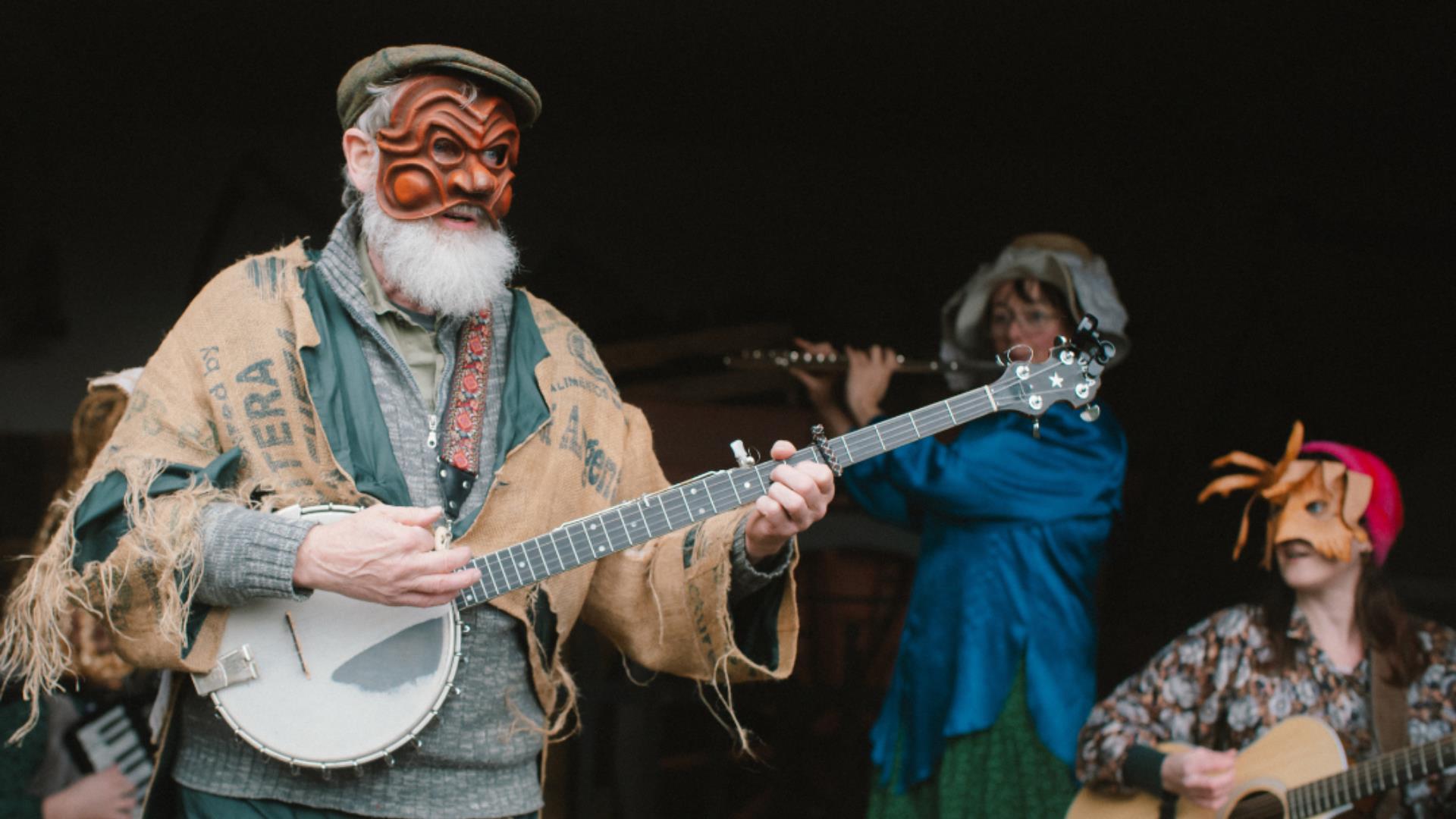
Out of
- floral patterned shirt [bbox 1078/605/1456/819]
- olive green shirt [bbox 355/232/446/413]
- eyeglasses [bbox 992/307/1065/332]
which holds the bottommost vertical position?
floral patterned shirt [bbox 1078/605/1456/819]

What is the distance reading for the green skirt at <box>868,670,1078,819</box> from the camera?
3266 mm

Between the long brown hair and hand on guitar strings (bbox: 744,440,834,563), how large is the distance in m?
1.69

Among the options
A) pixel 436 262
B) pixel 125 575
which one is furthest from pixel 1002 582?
pixel 125 575

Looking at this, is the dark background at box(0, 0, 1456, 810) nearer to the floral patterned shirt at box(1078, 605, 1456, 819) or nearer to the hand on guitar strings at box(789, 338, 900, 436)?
the hand on guitar strings at box(789, 338, 900, 436)

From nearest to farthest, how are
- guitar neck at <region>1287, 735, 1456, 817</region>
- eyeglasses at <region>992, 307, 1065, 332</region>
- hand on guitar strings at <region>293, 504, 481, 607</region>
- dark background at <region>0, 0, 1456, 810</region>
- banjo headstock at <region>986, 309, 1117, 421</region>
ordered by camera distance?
1. hand on guitar strings at <region>293, 504, 481, 607</region>
2. banjo headstock at <region>986, 309, 1117, 421</region>
3. guitar neck at <region>1287, 735, 1456, 817</region>
4. eyeglasses at <region>992, 307, 1065, 332</region>
5. dark background at <region>0, 0, 1456, 810</region>

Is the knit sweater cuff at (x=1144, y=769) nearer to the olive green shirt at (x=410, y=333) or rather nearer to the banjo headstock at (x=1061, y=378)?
the banjo headstock at (x=1061, y=378)

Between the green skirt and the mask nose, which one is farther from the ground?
the mask nose

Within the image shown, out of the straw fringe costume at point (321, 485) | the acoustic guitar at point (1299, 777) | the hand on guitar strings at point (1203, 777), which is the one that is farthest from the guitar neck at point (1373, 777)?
the straw fringe costume at point (321, 485)

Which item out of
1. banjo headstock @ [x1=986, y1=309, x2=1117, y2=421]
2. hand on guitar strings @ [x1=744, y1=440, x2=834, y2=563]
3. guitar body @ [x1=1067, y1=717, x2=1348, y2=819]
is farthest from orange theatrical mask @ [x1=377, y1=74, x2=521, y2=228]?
guitar body @ [x1=1067, y1=717, x2=1348, y2=819]

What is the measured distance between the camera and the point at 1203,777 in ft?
10.0

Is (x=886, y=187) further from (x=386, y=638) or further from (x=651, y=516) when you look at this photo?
(x=386, y=638)

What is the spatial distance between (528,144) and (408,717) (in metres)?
2.60

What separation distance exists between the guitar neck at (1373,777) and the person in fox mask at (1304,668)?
0.24ft

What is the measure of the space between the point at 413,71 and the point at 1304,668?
243cm
